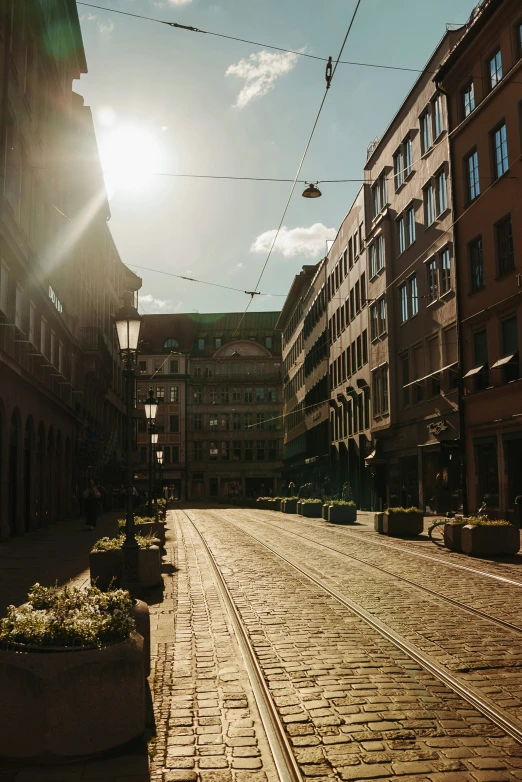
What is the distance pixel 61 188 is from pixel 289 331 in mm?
54812

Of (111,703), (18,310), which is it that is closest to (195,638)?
(111,703)

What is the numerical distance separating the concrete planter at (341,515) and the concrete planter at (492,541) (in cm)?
1651

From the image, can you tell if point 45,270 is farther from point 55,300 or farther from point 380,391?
point 380,391

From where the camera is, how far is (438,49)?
3491cm

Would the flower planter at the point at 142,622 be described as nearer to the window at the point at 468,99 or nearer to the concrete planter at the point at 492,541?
the concrete planter at the point at 492,541

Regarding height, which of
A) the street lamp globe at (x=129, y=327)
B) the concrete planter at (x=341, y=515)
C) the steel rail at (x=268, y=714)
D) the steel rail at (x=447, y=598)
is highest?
the street lamp globe at (x=129, y=327)

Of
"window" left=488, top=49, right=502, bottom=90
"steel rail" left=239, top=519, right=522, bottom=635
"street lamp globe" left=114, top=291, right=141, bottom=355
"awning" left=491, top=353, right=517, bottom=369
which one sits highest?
"window" left=488, top=49, right=502, bottom=90

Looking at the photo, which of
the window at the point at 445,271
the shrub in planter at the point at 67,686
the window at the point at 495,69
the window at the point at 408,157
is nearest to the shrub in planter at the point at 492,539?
the shrub in planter at the point at 67,686

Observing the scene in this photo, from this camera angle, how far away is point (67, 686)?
5000mm

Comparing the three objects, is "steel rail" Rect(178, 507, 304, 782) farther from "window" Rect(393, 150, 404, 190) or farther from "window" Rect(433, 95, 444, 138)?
"window" Rect(393, 150, 404, 190)

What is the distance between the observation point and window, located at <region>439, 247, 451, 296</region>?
33156 mm

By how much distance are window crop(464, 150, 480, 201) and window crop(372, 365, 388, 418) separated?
12.7 m

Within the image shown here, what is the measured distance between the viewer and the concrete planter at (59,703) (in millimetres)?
4969

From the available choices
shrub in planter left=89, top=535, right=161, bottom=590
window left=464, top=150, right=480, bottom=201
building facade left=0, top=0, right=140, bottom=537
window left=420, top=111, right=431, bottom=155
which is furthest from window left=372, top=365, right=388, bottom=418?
shrub in planter left=89, top=535, right=161, bottom=590
